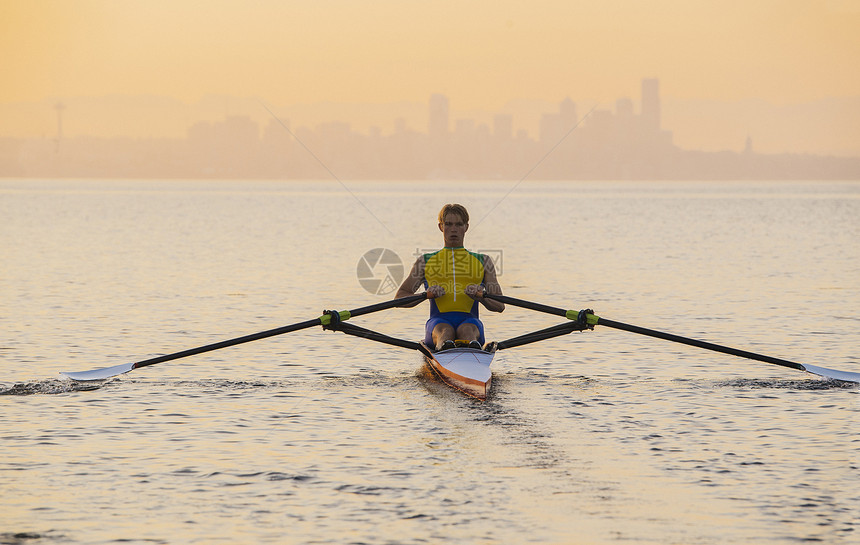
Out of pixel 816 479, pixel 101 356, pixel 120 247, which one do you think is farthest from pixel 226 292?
pixel 120 247

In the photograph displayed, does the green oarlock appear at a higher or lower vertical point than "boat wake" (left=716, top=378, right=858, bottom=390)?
higher

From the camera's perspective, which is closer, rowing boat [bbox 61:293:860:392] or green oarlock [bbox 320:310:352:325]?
rowing boat [bbox 61:293:860:392]

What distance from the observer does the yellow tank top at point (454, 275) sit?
16.1 m

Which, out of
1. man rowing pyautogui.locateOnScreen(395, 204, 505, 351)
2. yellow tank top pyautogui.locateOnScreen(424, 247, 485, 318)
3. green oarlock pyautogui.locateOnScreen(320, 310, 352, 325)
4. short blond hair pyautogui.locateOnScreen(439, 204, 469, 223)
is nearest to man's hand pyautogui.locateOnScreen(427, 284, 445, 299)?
man rowing pyautogui.locateOnScreen(395, 204, 505, 351)

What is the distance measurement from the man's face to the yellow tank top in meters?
0.12

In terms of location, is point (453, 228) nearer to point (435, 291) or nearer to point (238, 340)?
point (435, 291)

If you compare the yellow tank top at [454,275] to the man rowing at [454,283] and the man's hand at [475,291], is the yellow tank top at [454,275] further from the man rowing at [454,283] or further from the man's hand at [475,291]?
the man's hand at [475,291]

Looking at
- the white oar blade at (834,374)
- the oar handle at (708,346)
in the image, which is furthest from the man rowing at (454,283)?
the white oar blade at (834,374)

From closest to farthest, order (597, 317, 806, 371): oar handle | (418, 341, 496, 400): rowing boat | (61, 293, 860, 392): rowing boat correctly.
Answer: (418, 341, 496, 400): rowing boat
(61, 293, 860, 392): rowing boat
(597, 317, 806, 371): oar handle

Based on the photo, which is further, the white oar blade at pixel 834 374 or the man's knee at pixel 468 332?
the white oar blade at pixel 834 374

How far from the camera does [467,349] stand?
51.6 feet

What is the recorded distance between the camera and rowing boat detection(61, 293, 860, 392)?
15.1 m

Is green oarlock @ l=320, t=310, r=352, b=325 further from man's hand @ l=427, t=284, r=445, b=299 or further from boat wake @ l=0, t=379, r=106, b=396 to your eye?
boat wake @ l=0, t=379, r=106, b=396

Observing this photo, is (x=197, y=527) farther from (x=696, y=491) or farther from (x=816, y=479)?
(x=816, y=479)
